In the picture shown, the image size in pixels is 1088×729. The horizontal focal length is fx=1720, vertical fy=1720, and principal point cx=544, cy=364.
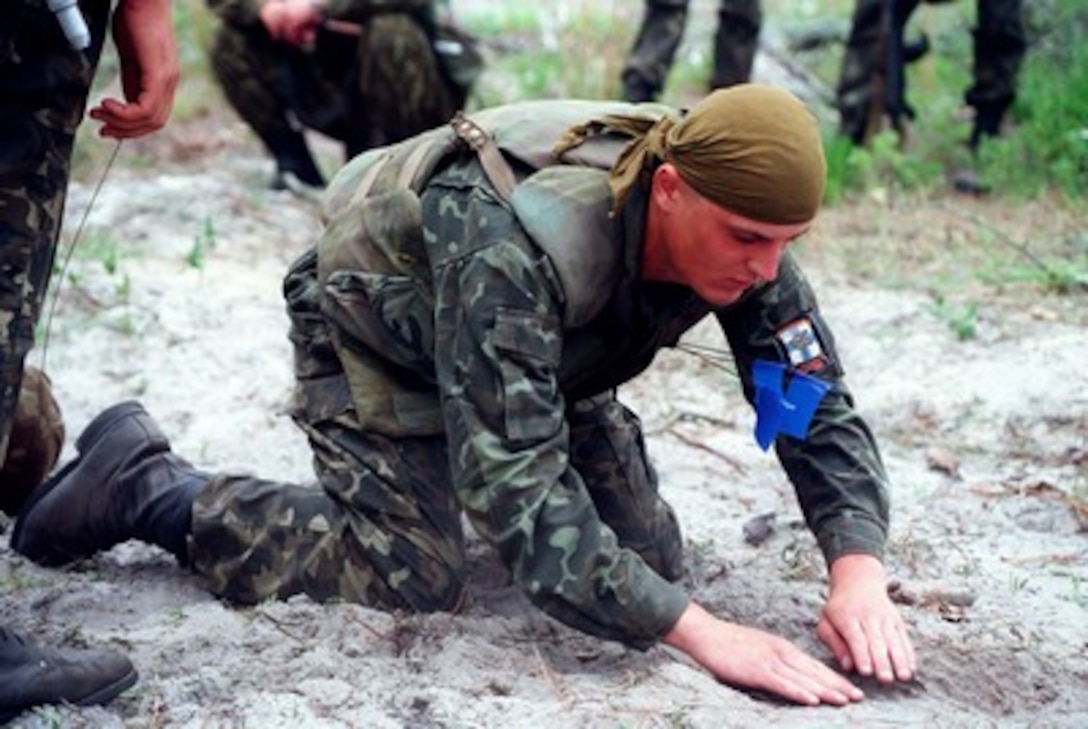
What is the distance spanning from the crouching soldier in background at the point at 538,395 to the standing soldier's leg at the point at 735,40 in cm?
378

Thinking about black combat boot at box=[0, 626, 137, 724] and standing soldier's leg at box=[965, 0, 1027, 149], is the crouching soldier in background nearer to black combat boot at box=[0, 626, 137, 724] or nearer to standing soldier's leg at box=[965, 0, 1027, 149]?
black combat boot at box=[0, 626, 137, 724]

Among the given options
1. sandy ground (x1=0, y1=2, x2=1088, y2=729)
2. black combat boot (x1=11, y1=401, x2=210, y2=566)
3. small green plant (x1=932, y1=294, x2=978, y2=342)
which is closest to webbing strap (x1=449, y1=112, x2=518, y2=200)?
sandy ground (x1=0, y1=2, x2=1088, y2=729)

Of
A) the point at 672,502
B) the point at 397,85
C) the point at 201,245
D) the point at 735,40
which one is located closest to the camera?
the point at 672,502

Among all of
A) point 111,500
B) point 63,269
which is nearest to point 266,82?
point 63,269

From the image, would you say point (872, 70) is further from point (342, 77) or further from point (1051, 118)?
point (342, 77)

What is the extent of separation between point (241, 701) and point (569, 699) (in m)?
0.50

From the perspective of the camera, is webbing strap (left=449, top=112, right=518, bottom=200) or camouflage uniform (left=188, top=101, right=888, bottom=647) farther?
webbing strap (left=449, top=112, right=518, bottom=200)

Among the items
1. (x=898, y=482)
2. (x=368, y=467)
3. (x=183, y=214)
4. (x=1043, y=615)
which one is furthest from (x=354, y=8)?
(x=1043, y=615)

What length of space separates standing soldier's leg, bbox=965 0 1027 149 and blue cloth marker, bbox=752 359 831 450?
4.27 metres

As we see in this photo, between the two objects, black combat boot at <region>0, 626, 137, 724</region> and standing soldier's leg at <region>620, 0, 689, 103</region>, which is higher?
black combat boot at <region>0, 626, 137, 724</region>

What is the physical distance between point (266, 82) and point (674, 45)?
5.36 feet

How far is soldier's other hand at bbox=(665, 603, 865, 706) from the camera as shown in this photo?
8.82 feet

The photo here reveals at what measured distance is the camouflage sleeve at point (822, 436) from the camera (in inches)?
117

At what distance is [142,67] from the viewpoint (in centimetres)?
255
